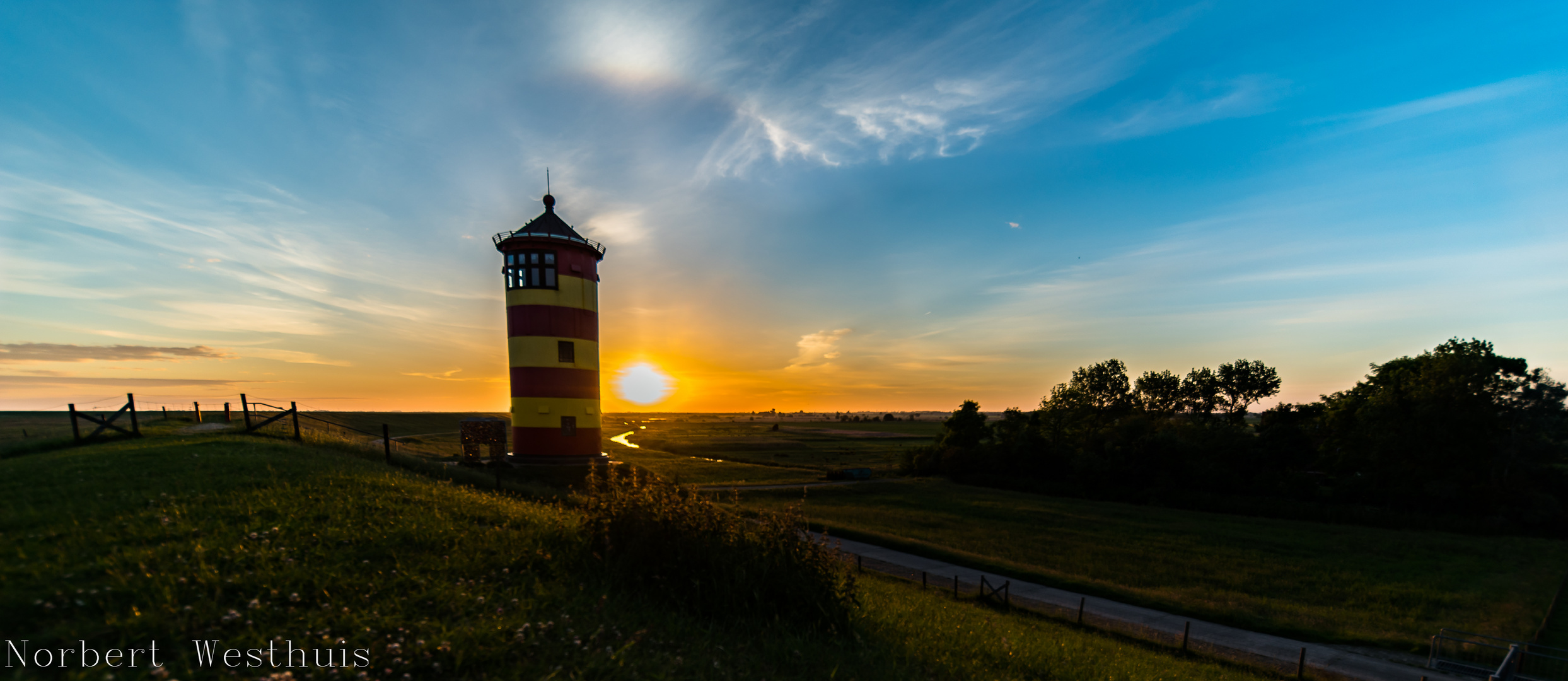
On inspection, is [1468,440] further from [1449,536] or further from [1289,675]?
[1289,675]

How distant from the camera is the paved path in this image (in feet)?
51.2

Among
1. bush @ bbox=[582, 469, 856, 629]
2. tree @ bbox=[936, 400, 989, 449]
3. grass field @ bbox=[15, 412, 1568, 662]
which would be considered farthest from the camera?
tree @ bbox=[936, 400, 989, 449]

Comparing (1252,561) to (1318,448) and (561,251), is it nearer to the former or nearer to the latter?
(1318,448)

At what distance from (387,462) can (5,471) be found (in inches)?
342

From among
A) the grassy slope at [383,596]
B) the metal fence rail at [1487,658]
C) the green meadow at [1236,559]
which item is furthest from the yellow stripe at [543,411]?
the metal fence rail at [1487,658]

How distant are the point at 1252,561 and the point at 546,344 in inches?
1510

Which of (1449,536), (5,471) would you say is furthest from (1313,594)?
(5,471)

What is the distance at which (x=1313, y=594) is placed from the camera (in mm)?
23469

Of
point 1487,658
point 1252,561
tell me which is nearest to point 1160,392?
point 1252,561

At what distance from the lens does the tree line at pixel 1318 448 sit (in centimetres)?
3800

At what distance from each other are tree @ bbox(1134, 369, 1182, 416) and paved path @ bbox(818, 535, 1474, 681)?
2112 inches

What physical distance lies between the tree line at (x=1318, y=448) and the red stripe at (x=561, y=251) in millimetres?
44603

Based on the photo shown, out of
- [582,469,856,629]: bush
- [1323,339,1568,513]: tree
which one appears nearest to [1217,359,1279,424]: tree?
[1323,339,1568,513]: tree

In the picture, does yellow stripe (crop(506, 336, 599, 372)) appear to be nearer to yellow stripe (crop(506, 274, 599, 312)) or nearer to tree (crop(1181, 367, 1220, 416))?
yellow stripe (crop(506, 274, 599, 312))
